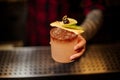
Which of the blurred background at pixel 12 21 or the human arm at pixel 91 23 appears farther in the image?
the blurred background at pixel 12 21

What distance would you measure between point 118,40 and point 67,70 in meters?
1.07

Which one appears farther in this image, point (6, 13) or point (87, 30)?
point (6, 13)

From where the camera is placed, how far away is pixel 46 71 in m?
0.89

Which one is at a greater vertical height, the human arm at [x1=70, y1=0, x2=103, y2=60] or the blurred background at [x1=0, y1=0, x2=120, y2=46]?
the human arm at [x1=70, y1=0, x2=103, y2=60]

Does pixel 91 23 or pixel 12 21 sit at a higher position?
pixel 91 23

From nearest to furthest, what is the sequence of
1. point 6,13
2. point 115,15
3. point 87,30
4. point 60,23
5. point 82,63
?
point 60,23
point 82,63
point 87,30
point 115,15
point 6,13

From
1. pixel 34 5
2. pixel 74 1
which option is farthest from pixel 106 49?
pixel 34 5

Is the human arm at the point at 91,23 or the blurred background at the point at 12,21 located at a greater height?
the human arm at the point at 91,23

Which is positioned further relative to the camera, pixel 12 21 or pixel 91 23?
pixel 12 21

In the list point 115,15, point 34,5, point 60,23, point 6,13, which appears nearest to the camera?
point 60,23

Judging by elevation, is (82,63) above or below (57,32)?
below

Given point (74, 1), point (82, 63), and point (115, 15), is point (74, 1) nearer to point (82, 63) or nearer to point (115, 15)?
point (82, 63)

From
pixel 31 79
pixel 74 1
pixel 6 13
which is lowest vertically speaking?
pixel 6 13

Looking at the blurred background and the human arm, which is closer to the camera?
the human arm
